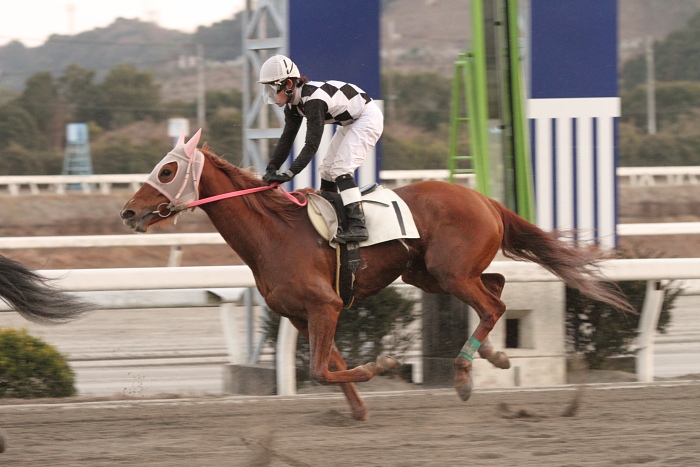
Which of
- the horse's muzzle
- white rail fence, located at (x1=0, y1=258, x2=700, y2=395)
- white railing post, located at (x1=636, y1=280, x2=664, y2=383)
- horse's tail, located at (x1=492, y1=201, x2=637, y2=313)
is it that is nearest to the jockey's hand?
the horse's muzzle

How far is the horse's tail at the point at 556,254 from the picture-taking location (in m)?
5.70

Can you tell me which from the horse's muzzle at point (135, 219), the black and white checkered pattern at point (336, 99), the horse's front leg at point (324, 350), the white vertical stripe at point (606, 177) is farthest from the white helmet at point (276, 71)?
the white vertical stripe at point (606, 177)

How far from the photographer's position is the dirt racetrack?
4211 millimetres

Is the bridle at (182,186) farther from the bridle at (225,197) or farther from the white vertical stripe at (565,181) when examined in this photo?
the white vertical stripe at (565,181)

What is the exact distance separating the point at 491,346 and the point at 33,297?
259 centimetres

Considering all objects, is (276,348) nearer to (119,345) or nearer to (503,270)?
(503,270)

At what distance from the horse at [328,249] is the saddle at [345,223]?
0.17ft

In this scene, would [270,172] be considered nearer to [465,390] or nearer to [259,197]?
[259,197]

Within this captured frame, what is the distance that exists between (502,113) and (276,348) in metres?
2.37

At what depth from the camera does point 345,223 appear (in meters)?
5.22

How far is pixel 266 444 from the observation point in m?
4.22

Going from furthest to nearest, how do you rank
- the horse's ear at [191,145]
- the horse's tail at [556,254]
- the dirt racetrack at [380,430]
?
the horse's tail at [556,254] → the horse's ear at [191,145] → the dirt racetrack at [380,430]

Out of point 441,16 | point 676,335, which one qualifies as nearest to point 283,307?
point 676,335

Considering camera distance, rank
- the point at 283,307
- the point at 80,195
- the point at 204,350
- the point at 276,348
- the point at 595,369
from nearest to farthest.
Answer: the point at 283,307
the point at 276,348
the point at 595,369
the point at 204,350
the point at 80,195
